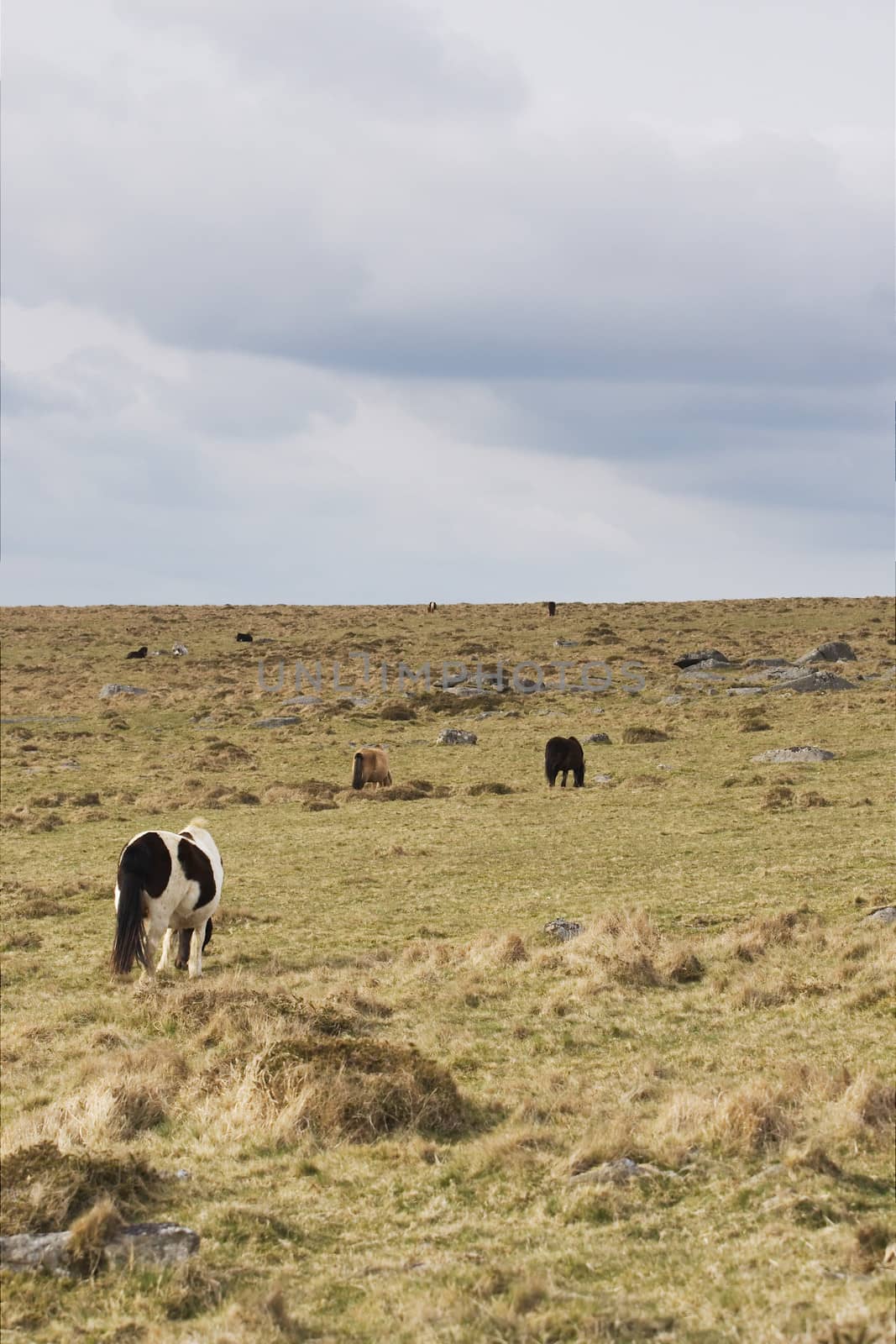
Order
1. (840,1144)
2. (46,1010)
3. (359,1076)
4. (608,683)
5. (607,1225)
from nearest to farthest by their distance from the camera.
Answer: (607,1225)
(840,1144)
(359,1076)
(46,1010)
(608,683)

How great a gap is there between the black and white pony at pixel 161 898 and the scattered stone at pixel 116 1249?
633cm

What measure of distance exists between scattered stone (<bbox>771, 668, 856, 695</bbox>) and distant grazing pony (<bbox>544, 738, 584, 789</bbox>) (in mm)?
15498

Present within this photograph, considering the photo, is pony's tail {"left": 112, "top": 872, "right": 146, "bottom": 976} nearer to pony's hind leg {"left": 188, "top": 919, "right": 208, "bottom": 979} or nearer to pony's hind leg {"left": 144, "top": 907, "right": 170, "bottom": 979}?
pony's hind leg {"left": 144, "top": 907, "right": 170, "bottom": 979}

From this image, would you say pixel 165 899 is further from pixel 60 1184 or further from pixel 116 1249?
pixel 116 1249

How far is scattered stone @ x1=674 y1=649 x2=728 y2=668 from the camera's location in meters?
50.3

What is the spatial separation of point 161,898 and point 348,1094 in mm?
5105

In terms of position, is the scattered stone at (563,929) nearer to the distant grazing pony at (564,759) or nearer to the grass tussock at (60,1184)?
the grass tussock at (60,1184)

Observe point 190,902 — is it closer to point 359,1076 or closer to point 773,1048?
point 359,1076

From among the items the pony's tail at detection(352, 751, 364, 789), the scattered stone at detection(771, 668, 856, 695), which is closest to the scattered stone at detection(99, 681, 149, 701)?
the pony's tail at detection(352, 751, 364, 789)

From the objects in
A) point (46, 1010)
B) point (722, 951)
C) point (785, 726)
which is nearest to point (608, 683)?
point (785, 726)

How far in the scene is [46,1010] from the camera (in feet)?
39.0

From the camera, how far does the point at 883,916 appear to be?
554 inches

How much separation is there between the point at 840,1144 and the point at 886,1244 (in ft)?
4.70

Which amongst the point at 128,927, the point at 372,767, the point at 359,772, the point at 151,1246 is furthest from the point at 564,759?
the point at 151,1246
